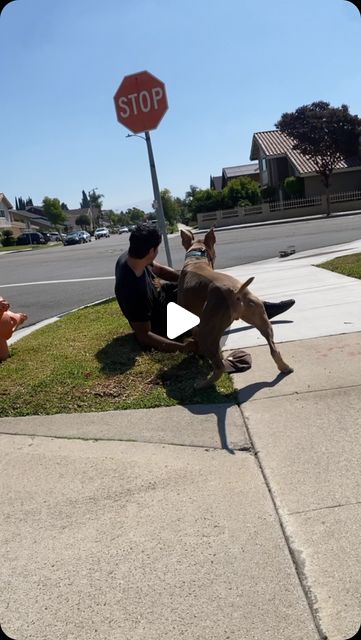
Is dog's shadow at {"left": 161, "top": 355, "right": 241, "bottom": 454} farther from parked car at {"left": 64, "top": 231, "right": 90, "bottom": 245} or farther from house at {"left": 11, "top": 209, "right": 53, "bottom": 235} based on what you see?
parked car at {"left": 64, "top": 231, "right": 90, "bottom": 245}

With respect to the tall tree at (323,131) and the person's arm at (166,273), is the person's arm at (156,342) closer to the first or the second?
the person's arm at (166,273)

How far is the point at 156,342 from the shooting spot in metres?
5.11

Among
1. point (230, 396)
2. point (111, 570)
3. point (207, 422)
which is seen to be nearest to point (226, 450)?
point (207, 422)

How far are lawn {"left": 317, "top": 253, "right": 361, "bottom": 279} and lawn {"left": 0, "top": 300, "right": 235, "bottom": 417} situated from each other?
4.10m

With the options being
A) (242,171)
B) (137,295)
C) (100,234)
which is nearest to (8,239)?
(100,234)

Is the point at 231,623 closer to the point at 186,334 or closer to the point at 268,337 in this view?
the point at 268,337

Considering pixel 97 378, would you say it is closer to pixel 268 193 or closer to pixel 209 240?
pixel 209 240

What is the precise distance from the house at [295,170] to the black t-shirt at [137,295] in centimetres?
2734

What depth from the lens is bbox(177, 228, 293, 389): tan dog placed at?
410 cm

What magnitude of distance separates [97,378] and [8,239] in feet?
150

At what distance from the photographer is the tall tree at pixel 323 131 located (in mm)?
27694

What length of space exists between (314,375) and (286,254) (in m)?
9.26

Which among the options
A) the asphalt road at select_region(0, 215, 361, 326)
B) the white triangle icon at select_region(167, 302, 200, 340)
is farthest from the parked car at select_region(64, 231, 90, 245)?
the white triangle icon at select_region(167, 302, 200, 340)

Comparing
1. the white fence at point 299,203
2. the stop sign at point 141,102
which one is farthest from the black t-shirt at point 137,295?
the white fence at point 299,203
